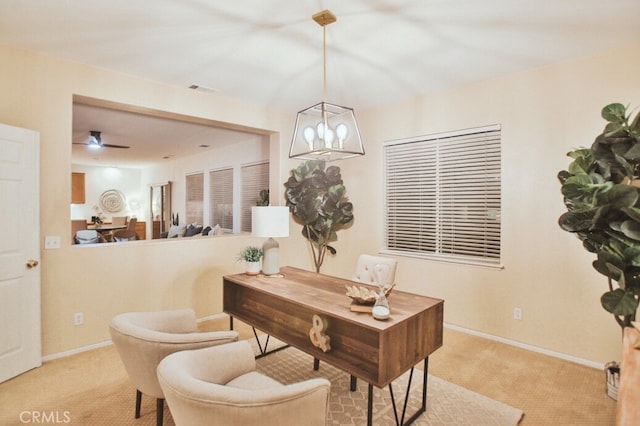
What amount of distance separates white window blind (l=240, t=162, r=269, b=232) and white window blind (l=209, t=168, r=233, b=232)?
54 centimetres

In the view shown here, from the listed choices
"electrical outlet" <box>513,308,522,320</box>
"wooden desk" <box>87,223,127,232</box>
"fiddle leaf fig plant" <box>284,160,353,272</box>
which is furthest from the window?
"wooden desk" <box>87,223,127,232</box>

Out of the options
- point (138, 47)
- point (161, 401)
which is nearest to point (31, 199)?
point (138, 47)

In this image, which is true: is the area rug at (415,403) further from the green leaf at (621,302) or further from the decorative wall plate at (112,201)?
the decorative wall plate at (112,201)

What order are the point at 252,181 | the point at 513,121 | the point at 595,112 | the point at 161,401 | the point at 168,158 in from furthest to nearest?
the point at 168,158, the point at 252,181, the point at 513,121, the point at 595,112, the point at 161,401

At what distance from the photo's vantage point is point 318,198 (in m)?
4.41

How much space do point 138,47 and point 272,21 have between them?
1230mm

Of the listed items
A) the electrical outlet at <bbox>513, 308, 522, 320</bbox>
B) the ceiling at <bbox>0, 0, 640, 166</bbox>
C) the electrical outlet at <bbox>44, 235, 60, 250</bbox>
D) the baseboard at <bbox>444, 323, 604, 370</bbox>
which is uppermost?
the ceiling at <bbox>0, 0, 640, 166</bbox>

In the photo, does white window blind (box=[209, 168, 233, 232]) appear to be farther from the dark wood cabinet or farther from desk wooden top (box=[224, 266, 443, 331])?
the dark wood cabinet

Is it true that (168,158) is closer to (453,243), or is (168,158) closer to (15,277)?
(15,277)

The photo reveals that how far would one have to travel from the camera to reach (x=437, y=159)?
3.82m

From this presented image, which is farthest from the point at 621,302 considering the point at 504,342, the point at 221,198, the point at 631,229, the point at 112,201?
the point at 112,201

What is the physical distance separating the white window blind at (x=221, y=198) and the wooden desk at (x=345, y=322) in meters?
4.36

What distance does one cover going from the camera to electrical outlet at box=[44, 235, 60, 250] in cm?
290

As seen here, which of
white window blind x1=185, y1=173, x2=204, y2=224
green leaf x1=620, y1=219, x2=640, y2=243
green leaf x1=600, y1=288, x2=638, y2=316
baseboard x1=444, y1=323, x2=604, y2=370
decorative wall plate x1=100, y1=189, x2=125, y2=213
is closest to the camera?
green leaf x1=620, y1=219, x2=640, y2=243
